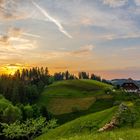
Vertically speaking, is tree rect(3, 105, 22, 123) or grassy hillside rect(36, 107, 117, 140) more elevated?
grassy hillside rect(36, 107, 117, 140)

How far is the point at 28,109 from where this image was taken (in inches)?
6624

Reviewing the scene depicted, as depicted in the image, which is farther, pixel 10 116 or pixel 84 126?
pixel 10 116

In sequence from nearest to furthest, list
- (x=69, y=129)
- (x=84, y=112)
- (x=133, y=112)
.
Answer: (x=133, y=112) → (x=69, y=129) → (x=84, y=112)

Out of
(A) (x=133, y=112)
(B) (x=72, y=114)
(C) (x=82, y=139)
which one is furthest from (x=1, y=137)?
(C) (x=82, y=139)

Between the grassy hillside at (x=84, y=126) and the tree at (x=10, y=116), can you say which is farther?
the tree at (x=10, y=116)

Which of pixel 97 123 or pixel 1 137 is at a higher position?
→ pixel 97 123

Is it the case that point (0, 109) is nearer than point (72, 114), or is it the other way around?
point (0, 109)

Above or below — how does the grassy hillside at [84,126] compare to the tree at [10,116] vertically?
above

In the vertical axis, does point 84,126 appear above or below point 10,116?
above

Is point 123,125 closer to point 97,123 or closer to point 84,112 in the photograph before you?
point 97,123

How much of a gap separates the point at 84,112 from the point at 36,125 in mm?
71752

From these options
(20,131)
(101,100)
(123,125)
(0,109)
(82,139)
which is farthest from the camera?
(101,100)

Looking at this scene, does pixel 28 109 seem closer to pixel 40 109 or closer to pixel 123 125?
pixel 40 109

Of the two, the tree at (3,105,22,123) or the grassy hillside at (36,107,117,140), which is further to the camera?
the tree at (3,105,22,123)
